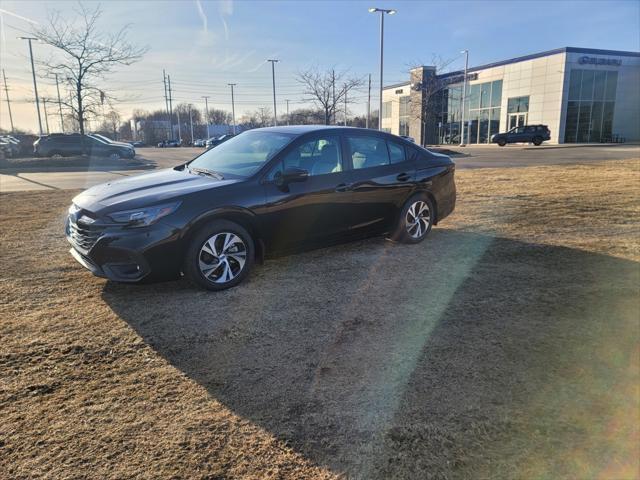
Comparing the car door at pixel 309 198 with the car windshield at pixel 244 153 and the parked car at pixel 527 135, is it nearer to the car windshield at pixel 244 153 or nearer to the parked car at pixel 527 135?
the car windshield at pixel 244 153

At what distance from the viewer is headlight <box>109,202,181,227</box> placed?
4.18m

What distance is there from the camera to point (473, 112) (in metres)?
54.9

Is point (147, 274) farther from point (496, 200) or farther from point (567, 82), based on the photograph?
point (567, 82)

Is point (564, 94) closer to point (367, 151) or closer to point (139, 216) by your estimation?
point (367, 151)

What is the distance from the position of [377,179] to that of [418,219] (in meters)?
0.96

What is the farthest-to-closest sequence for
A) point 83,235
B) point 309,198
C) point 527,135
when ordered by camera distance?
point 527,135, point 309,198, point 83,235

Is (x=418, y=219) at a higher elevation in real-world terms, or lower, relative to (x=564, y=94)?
lower

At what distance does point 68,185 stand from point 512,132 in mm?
37834

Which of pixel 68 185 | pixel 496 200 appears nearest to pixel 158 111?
pixel 68 185

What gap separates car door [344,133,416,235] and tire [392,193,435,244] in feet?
0.39

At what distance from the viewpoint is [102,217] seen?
4.23 meters

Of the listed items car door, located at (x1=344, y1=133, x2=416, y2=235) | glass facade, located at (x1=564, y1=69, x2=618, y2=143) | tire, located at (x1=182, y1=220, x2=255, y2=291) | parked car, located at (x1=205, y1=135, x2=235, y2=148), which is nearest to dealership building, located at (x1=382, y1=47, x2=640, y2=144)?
glass facade, located at (x1=564, y1=69, x2=618, y2=143)

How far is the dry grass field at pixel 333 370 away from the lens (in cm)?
236

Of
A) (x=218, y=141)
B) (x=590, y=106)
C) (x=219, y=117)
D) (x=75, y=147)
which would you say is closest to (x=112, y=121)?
(x=75, y=147)
